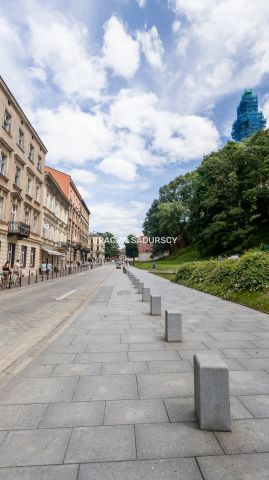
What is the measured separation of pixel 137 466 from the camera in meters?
2.30

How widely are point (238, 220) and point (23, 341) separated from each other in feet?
119

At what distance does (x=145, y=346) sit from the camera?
18.4 ft

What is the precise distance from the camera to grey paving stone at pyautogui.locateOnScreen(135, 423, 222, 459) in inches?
97.3

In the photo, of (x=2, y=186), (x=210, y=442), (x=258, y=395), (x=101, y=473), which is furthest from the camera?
(x=2, y=186)

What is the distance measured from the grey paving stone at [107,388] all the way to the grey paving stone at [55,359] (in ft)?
2.84

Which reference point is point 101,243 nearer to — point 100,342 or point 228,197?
point 228,197

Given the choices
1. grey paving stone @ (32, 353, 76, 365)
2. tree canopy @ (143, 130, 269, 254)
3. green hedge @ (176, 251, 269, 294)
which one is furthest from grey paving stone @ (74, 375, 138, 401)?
tree canopy @ (143, 130, 269, 254)

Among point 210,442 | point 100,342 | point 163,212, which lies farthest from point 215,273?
point 163,212

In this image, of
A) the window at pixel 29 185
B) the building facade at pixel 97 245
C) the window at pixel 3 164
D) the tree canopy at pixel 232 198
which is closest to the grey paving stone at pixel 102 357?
the window at pixel 3 164

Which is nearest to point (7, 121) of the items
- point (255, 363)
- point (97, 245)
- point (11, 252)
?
point (11, 252)

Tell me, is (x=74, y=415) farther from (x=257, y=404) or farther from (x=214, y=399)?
(x=257, y=404)

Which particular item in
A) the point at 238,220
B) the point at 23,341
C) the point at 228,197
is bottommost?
the point at 23,341

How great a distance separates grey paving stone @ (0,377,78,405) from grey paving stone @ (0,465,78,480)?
1.16m

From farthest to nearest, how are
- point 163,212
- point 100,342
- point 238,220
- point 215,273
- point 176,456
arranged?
point 163,212, point 238,220, point 215,273, point 100,342, point 176,456
